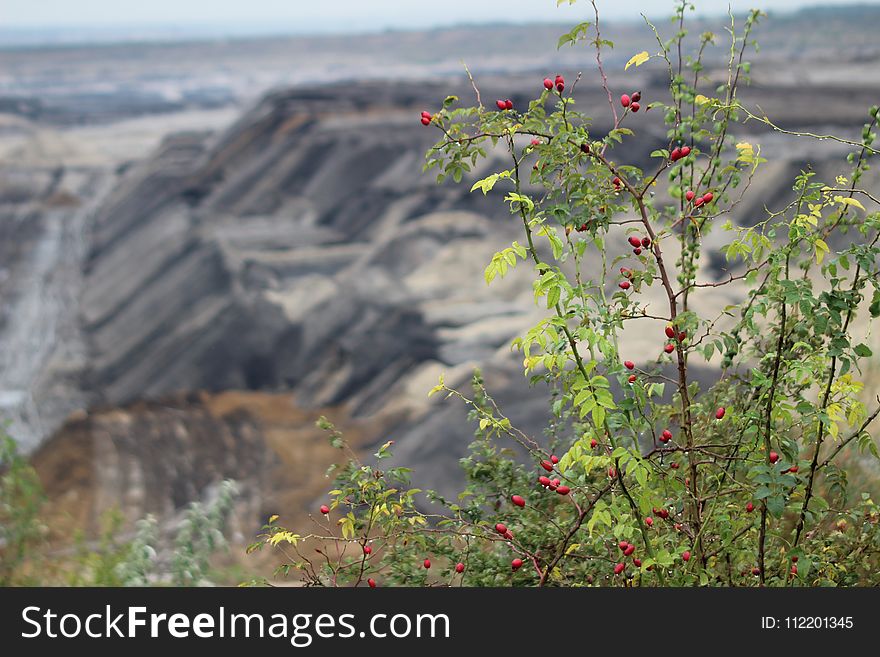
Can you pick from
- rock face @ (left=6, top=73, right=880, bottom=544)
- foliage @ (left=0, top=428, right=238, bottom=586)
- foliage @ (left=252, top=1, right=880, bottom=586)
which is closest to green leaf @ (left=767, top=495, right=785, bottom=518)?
foliage @ (left=252, top=1, right=880, bottom=586)

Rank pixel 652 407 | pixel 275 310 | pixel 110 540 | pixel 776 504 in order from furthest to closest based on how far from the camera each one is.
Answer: pixel 275 310 < pixel 110 540 < pixel 652 407 < pixel 776 504

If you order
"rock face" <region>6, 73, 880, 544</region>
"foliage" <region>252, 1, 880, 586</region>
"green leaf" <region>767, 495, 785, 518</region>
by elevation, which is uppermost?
"rock face" <region>6, 73, 880, 544</region>

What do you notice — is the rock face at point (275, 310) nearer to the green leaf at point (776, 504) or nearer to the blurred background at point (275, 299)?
the blurred background at point (275, 299)

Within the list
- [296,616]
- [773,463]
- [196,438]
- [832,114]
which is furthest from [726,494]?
[832,114]

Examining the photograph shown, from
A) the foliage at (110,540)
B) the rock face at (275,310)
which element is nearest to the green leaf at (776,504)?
the foliage at (110,540)

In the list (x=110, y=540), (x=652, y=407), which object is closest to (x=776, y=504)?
(x=652, y=407)

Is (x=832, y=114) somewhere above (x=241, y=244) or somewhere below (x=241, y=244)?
above

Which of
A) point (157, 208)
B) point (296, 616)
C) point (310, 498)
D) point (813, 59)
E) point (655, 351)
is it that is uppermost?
point (813, 59)

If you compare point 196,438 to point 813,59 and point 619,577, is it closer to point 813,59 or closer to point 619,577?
point 619,577

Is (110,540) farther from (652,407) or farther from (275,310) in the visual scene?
(275,310)

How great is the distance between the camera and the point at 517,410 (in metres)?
12.1

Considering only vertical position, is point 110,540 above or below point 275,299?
below

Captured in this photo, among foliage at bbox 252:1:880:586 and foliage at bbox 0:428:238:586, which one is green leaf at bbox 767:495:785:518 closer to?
foliage at bbox 252:1:880:586

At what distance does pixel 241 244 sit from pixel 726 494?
19615 mm
